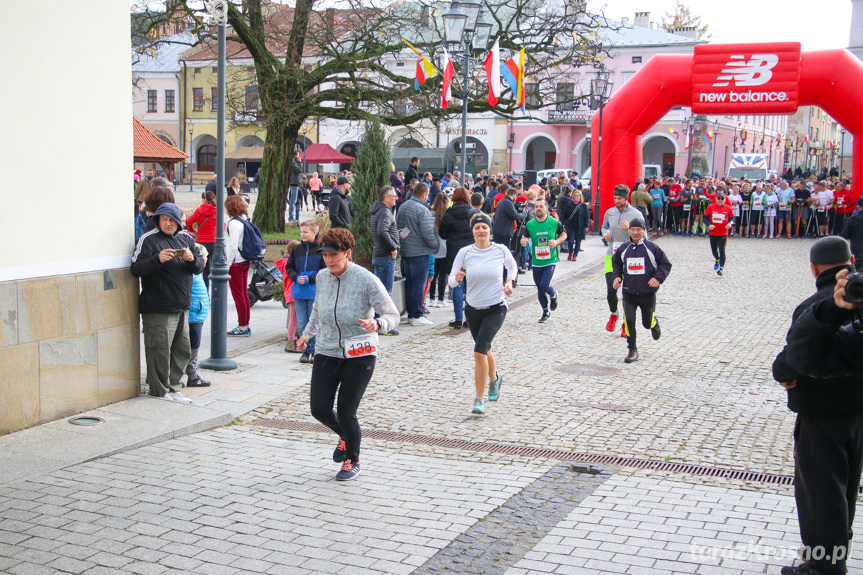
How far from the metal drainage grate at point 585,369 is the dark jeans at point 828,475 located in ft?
17.5

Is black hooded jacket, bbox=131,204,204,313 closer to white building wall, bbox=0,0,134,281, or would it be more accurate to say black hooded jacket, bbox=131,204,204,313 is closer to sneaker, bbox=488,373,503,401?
white building wall, bbox=0,0,134,281

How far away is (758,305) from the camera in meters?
14.7

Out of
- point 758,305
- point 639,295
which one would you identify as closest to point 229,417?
point 639,295

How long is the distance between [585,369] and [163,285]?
478 cm

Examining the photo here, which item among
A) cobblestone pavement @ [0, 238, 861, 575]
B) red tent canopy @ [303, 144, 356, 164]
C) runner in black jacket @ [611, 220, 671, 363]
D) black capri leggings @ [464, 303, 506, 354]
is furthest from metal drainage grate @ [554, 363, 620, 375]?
red tent canopy @ [303, 144, 356, 164]

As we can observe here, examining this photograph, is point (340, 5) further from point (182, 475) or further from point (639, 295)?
point (182, 475)

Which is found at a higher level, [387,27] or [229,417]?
[387,27]

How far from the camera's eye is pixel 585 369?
32.4 ft

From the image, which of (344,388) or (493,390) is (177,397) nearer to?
(344,388)

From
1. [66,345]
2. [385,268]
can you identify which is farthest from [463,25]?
[66,345]

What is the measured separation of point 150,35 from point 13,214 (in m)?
Result: 14.2

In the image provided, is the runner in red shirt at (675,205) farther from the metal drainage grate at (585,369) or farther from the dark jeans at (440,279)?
the metal drainage grate at (585,369)

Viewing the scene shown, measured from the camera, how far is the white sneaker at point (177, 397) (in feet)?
26.1

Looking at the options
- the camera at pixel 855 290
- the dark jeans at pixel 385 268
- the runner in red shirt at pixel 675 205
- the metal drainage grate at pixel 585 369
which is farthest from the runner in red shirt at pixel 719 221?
the camera at pixel 855 290
